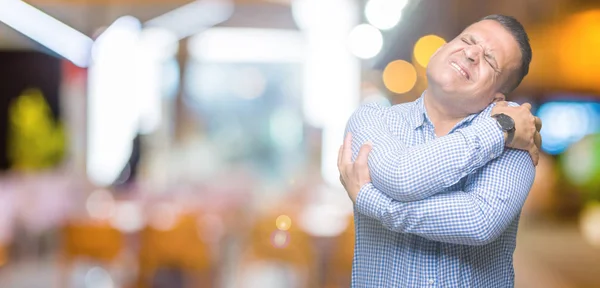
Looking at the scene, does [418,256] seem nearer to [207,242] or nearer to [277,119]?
[207,242]

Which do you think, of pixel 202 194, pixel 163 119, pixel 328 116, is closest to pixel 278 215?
pixel 202 194

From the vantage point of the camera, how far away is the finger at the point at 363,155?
1.56 meters

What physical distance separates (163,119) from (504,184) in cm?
790

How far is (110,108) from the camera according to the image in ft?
27.2

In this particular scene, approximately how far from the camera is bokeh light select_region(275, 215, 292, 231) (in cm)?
495

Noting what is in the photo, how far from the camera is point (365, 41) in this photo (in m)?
6.25

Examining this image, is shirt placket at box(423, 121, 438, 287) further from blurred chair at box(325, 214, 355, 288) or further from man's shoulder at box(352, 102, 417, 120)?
blurred chair at box(325, 214, 355, 288)

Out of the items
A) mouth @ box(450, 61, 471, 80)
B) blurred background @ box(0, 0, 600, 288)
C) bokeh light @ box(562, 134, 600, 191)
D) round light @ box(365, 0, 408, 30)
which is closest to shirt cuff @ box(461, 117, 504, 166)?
mouth @ box(450, 61, 471, 80)

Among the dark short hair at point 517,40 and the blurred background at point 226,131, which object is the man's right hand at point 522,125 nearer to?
the dark short hair at point 517,40

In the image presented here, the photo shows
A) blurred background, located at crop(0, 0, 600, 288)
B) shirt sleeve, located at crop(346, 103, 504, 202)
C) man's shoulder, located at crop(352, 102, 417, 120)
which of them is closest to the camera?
shirt sleeve, located at crop(346, 103, 504, 202)

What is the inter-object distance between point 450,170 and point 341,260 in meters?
3.47

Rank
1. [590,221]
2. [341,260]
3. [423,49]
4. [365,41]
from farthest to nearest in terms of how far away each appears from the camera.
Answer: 1. [590,221]
2. [423,49]
3. [365,41]
4. [341,260]

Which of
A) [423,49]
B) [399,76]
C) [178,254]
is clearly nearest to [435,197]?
[178,254]

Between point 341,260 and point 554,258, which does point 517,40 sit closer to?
point 341,260
